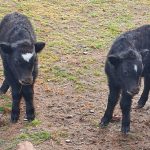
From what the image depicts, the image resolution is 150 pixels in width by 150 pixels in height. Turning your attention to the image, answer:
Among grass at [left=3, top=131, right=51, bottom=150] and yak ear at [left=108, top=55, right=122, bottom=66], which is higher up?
yak ear at [left=108, top=55, right=122, bottom=66]

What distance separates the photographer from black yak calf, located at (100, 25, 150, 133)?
8.27 metres

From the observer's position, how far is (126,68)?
328 inches

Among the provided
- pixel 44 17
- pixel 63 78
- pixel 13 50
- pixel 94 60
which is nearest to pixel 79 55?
pixel 94 60

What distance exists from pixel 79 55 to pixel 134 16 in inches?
141

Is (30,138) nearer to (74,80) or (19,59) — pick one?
(19,59)

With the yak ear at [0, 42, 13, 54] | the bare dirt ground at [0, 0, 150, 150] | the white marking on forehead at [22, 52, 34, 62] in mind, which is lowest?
the bare dirt ground at [0, 0, 150, 150]

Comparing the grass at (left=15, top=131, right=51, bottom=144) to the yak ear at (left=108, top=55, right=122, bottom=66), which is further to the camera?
the grass at (left=15, top=131, right=51, bottom=144)

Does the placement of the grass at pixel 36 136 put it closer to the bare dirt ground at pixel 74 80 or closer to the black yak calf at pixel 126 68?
the bare dirt ground at pixel 74 80

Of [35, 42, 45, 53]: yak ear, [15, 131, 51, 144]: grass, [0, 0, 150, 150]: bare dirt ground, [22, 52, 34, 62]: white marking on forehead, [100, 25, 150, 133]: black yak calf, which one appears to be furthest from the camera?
[35, 42, 45, 53]: yak ear

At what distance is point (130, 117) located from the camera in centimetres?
938

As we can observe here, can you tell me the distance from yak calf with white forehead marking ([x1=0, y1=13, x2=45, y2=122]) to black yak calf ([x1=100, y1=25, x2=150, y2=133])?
4.32 ft

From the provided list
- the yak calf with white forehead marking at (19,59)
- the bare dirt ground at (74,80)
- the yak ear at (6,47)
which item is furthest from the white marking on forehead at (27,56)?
the bare dirt ground at (74,80)

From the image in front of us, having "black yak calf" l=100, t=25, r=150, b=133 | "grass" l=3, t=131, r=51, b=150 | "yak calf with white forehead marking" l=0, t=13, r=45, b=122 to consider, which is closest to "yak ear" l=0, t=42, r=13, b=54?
"yak calf with white forehead marking" l=0, t=13, r=45, b=122

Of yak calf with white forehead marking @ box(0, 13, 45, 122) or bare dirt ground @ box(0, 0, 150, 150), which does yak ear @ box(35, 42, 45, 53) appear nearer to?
yak calf with white forehead marking @ box(0, 13, 45, 122)
